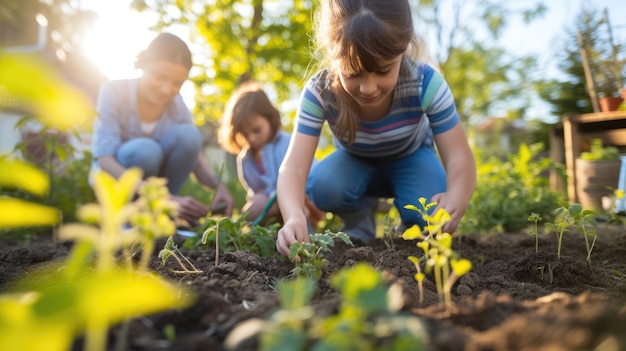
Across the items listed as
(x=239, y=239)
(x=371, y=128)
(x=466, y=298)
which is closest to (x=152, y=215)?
(x=466, y=298)

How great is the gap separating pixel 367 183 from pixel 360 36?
3.92 feet

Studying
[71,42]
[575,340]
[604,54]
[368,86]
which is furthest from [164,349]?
[71,42]

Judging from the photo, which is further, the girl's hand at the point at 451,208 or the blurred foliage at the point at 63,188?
the blurred foliage at the point at 63,188

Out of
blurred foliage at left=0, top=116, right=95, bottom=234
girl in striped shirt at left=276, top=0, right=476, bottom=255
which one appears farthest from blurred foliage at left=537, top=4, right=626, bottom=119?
blurred foliage at left=0, top=116, right=95, bottom=234

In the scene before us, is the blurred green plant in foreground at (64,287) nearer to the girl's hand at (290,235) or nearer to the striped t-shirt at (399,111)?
the girl's hand at (290,235)

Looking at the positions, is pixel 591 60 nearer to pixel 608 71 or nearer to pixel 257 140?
pixel 608 71

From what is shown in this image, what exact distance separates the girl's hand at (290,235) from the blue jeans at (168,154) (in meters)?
1.79

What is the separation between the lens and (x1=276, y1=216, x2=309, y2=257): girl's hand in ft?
5.23

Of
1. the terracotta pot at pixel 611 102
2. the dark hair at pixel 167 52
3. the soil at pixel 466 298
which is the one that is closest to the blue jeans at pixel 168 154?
the dark hair at pixel 167 52

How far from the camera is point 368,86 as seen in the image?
185 centimetres

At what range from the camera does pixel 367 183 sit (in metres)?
2.83

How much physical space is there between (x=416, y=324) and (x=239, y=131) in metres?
3.02

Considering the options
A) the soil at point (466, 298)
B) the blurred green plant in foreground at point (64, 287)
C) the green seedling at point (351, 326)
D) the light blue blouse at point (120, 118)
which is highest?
the light blue blouse at point (120, 118)

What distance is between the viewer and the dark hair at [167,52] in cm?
306
